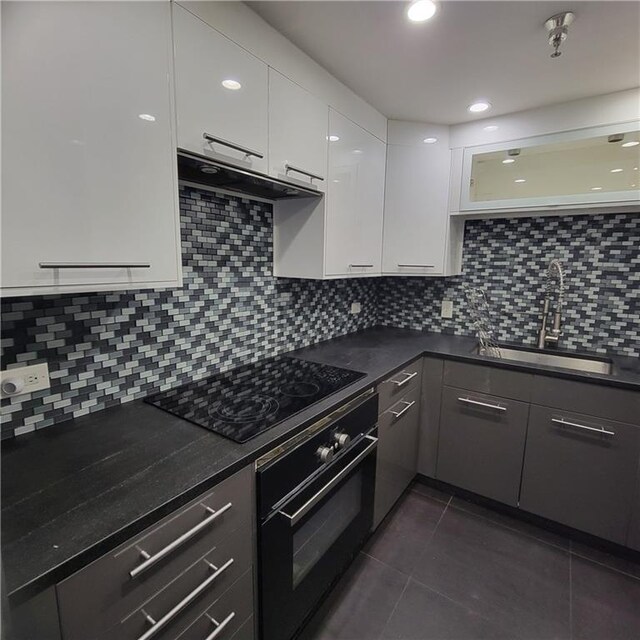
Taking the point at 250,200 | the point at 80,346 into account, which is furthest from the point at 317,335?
the point at 80,346

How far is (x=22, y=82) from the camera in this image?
703 mm

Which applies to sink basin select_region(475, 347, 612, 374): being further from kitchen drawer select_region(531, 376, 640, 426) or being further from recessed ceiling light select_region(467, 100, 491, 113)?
recessed ceiling light select_region(467, 100, 491, 113)

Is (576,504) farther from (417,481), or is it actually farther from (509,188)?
(509,188)

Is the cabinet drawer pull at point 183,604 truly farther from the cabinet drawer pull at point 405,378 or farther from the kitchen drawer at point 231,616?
the cabinet drawer pull at point 405,378

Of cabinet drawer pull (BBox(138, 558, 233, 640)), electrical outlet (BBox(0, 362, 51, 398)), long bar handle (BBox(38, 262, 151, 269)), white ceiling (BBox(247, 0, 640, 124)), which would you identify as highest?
white ceiling (BBox(247, 0, 640, 124))

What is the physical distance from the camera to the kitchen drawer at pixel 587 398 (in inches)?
62.1

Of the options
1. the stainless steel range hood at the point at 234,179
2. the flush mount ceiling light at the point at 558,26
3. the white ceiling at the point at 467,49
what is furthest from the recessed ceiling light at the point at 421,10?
the stainless steel range hood at the point at 234,179

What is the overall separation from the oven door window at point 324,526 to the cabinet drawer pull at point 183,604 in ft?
1.06

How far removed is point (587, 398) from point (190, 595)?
1.80 meters

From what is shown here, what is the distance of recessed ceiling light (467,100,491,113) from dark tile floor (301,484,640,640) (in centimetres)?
223

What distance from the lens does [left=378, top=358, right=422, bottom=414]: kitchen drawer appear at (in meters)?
1.63

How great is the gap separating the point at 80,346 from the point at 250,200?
3.09 feet

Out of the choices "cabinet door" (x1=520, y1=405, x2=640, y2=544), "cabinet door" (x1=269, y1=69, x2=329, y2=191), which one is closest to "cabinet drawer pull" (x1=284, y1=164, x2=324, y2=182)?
"cabinet door" (x1=269, y1=69, x2=329, y2=191)

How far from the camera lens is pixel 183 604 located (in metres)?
0.82
